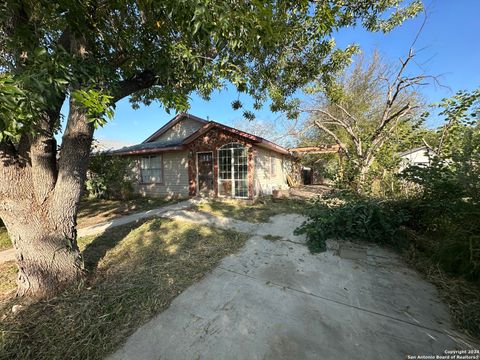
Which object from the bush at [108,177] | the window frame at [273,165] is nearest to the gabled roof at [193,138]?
the window frame at [273,165]

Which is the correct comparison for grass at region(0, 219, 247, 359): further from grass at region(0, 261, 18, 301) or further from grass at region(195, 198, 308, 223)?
grass at region(195, 198, 308, 223)

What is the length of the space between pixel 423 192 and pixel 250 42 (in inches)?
167

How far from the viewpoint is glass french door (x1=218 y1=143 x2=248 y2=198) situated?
882 cm

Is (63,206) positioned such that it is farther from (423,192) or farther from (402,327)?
(423,192)

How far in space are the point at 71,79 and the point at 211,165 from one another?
8040mm

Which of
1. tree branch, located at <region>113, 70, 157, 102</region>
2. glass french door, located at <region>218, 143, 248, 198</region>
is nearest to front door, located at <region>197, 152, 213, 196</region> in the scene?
glass french door, located at <region>218, 143, 248, 198</region>

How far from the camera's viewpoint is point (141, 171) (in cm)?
1136

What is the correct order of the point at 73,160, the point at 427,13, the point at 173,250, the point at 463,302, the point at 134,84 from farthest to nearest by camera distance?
the point at 427,13, the point at 173,250, the point at 134,84, the point at 73,160, the point at 463,302

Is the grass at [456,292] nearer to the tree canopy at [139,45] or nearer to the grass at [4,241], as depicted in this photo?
the tree canopy at [139,45]

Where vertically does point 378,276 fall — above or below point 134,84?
below

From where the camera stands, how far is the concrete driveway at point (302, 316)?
1757 millimetres

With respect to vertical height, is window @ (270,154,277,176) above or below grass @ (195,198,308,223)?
above

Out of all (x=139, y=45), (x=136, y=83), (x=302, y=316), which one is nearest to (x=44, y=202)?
(x=136, y=83)

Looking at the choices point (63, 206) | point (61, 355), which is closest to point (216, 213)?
point (63, 206)
